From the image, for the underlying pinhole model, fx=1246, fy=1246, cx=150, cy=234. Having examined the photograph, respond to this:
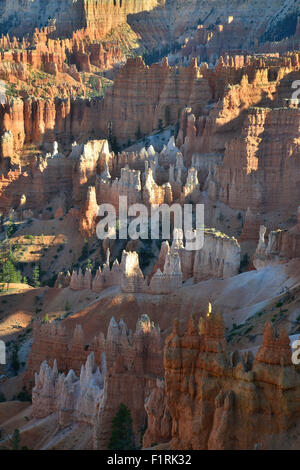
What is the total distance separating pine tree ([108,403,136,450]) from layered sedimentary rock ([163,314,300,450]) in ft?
18.1

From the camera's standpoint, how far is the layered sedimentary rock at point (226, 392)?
3959cm

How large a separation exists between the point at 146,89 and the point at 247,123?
21.8 m

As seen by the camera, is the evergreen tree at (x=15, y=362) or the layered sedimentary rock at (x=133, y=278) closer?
the layered sedimentary rock at (x=133, y=278)

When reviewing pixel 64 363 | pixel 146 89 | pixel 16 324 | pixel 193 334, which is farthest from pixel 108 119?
pixel 193 334

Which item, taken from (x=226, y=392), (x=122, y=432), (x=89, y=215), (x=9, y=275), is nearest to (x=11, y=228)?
(x=89, y=215)

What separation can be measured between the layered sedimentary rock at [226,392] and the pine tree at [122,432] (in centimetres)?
551

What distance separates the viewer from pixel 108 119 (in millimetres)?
110438

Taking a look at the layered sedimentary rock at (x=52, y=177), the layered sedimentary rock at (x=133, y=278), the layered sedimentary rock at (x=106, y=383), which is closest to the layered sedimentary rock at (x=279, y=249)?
the layered sedimentary rock at (x=133, y=278)

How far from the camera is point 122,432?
165ft

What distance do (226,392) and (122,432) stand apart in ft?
34.2

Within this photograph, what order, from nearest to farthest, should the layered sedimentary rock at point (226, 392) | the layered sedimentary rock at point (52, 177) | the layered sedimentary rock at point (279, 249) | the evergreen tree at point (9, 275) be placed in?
the layered sedimentary rock at point (226, 392), the layered sedimentary rock at point (279, 249), the evergreen tree at point (9, 275), the layered sedimentary rock at point (52, 177)

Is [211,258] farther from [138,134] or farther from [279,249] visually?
[138,134]

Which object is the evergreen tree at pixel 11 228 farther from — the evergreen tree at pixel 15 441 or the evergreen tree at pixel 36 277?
the evergreen tree at pixel 15 441

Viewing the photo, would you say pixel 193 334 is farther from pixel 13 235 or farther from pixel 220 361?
pixel 13 235
